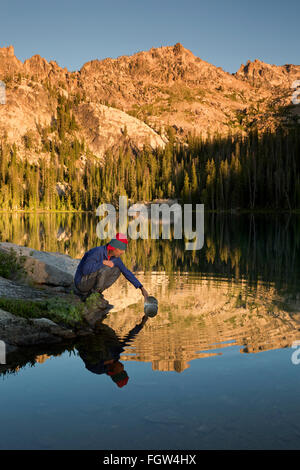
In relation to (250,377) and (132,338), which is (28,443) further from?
(132,338)

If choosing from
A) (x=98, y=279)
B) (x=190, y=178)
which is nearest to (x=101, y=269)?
(x=98, y=279)

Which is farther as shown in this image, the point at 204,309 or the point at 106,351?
the point at 204,309

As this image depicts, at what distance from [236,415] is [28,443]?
3309 millimetres

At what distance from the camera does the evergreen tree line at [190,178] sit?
120188 mm

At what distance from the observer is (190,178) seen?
6058 inches

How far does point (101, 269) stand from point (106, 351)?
139 inches

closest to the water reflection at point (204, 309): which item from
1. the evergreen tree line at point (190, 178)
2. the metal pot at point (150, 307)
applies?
the metal pot at point (150, 307)

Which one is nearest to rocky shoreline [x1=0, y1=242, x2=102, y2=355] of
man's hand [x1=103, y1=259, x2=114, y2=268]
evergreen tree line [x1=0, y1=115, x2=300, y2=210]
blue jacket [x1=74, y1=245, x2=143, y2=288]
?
blue jacket [x1=74, y1=245, x2=143, y2=288]

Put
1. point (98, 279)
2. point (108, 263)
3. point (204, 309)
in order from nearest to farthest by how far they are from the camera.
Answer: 1. point (108, 263)
2. point (98, 279)
3. point (204, 309)

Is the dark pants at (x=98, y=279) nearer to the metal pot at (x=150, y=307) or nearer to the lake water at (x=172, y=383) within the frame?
the lake water at (x=172, y=383)

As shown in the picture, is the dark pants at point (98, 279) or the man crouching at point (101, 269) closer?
the man crouching at point (101, 269)

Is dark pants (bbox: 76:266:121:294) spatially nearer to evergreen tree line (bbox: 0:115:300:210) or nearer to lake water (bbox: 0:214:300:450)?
lake water (bbox: 0:214:300:450)

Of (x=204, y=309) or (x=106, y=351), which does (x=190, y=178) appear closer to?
(x=204, y=309)
